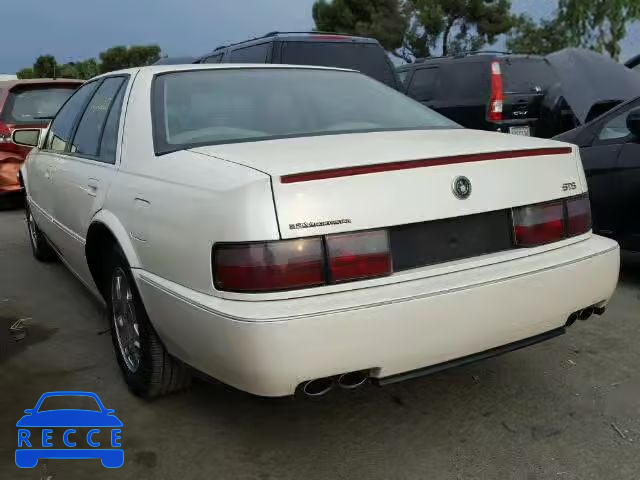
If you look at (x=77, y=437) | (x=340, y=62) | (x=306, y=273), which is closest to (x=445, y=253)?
(x=306, y=273)

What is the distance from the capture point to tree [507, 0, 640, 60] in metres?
29.5

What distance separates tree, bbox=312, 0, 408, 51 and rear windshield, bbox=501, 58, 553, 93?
2749 centimetres

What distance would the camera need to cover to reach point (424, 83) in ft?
31.3

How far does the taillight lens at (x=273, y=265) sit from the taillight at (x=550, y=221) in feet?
2.82

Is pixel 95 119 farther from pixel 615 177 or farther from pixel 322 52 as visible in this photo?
pixel 322 52

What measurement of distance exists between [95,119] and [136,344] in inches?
57.6

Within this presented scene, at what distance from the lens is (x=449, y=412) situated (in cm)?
286

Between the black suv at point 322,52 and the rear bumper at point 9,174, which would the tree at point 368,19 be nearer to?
the black suv at point 322,52

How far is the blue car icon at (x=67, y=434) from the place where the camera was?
8.49 ft

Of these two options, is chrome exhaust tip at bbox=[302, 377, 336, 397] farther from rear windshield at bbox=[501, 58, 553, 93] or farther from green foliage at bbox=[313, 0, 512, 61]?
green foliage at bbox=[313, 0, 512, 61]

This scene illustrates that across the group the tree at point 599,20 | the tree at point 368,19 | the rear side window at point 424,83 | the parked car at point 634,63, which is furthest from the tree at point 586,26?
the rear side window at point 424,83

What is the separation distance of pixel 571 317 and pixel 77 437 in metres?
2.05

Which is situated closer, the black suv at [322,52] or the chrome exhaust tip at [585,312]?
the chrome exhaust tip at [585,312]

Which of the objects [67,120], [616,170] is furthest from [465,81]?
[67,120]
